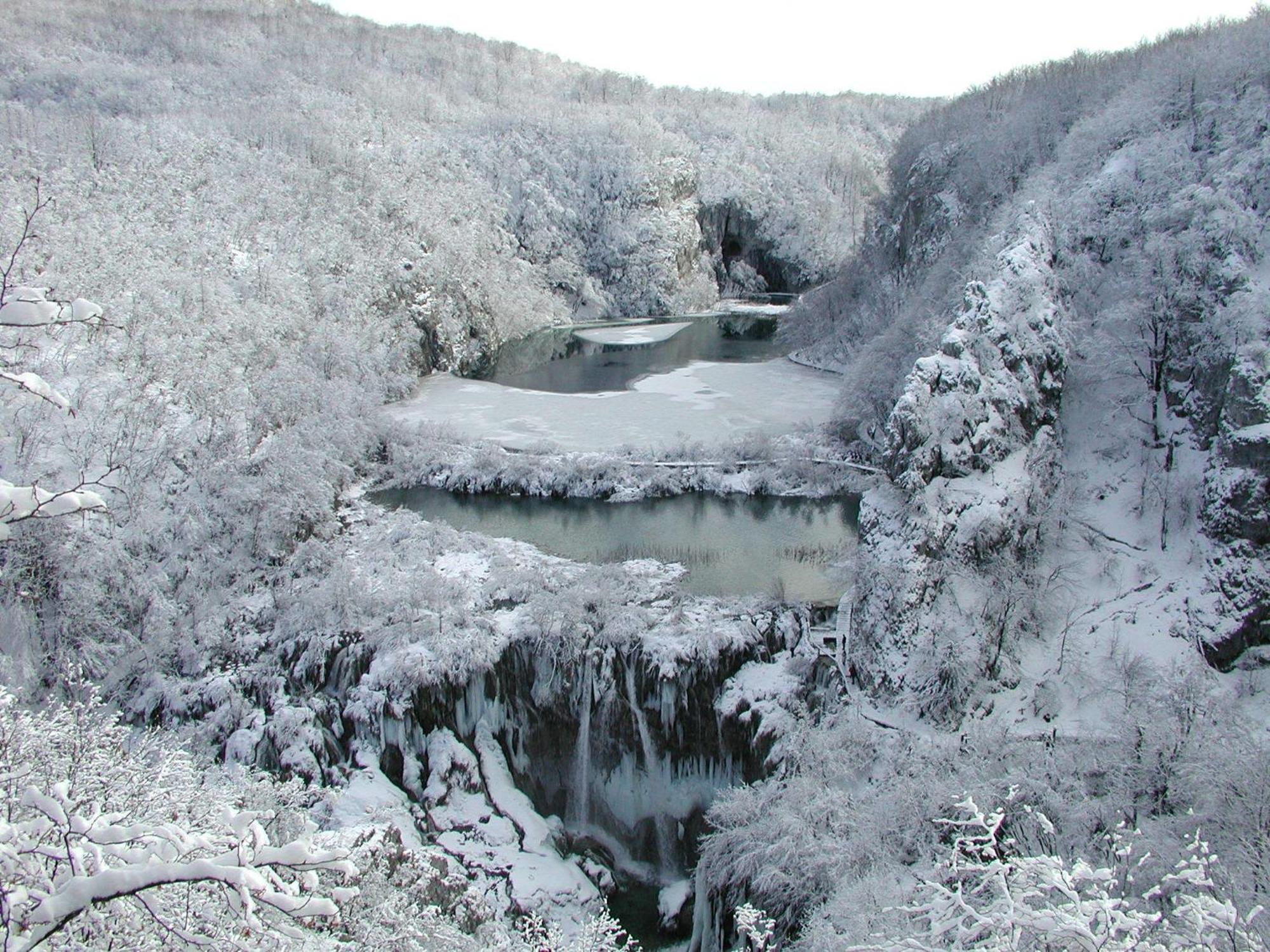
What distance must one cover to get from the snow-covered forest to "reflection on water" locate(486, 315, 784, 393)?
848 centimetres

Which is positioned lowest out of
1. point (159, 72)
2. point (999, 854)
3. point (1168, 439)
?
point (999, 854)

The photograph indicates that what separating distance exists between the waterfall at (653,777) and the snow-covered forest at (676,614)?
0.08 m

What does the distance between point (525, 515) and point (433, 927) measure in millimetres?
19619

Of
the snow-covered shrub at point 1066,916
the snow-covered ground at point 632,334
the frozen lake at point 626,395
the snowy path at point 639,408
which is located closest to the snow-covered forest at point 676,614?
the snow-covered shrub at point 1066,916

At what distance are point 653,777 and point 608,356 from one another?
4487 centimetres

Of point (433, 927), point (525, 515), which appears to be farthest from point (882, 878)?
point (525, 515)

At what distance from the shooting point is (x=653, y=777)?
18.8m

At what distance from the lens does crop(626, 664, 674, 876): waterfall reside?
1811cm

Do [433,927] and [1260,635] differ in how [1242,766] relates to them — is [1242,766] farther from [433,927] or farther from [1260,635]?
[433,927]

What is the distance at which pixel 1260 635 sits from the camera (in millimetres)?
18328

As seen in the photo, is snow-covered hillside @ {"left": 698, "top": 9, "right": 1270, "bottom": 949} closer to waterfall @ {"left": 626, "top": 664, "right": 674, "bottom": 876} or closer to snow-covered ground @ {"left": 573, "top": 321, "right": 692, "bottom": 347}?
waterfall @ {"left": 626, "top": 664, "right": 674, "bottom": 876}

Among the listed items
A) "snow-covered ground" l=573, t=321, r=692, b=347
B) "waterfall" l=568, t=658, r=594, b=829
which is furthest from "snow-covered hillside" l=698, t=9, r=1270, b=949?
"snow-covered ground" l=573, t=321, r=692, b=347

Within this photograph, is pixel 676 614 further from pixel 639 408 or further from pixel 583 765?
pixel 639 408

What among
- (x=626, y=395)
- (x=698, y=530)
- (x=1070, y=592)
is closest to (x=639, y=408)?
(x=626, y=395)
